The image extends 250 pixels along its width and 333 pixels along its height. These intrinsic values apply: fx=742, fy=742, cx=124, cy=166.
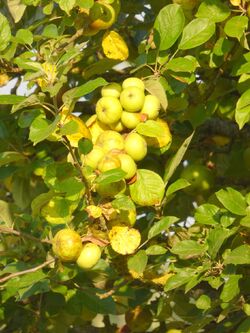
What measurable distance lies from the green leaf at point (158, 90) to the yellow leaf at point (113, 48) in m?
0.20

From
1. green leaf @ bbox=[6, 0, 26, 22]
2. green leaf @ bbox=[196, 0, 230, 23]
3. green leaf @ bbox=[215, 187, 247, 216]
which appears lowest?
green leaf @ bbox=[215, 187, 247, 216]

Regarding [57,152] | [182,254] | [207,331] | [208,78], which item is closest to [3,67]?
[57,152]

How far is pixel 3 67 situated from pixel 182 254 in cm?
68

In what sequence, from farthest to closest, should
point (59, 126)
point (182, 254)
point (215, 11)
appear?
point (215, 11) → point (182, 254) → point (59, 126)

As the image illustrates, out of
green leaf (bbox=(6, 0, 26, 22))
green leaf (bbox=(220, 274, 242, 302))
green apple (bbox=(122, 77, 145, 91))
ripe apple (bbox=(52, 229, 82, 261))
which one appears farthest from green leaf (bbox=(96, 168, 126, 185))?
green leaf (bbox=(6, 0, 26, 22))

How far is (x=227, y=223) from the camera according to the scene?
1.46 meters

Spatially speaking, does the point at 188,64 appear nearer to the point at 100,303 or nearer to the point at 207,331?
the point at 100,303

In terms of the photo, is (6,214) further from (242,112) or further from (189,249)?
Result: (242,112)

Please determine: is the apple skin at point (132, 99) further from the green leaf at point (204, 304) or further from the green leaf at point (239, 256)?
the green leaf at point (204, 304)

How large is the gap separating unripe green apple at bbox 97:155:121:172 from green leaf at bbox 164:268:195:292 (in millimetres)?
297

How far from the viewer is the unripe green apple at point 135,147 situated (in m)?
1.34

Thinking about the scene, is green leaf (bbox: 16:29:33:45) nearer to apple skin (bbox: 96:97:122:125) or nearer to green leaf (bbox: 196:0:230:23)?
apple skin (bbox: 96:97:122:125)

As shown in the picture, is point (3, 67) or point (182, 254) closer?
point (182, 254)

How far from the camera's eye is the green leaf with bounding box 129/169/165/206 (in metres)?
1.39
